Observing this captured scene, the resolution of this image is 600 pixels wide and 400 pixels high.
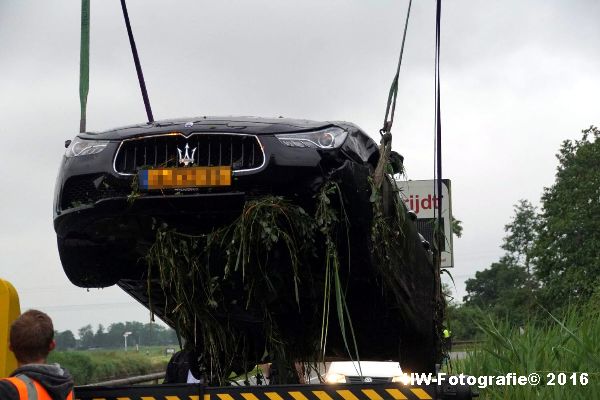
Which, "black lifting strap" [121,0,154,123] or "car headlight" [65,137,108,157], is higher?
"black lifting strap" [121,0,154,123]

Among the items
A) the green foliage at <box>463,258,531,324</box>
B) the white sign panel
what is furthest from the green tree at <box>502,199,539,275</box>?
the white sign panel

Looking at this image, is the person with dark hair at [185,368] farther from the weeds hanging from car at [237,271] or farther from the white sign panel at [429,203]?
the white sign panel at [429,203]

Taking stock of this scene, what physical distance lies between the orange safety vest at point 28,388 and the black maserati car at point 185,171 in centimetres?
123

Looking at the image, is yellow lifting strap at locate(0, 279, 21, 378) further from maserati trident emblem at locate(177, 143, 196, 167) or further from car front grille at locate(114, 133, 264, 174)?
maserati trident emblem at locate(177, 143, 196, 167)

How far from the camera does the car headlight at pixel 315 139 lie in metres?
4.47

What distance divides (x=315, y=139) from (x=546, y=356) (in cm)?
493

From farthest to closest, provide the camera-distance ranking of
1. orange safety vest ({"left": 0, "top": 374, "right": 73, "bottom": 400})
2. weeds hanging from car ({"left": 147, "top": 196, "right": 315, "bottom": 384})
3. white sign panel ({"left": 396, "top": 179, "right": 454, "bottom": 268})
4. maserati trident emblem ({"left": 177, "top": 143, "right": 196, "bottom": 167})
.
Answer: white sign panel ({"left": 396, "top": 179, "right": 454, "bottom": 268}), maserati trident emblem ({"left": 177, "top": 143, "right": 196, "bottom": 167}), weeds hanging from car ({"left": 147, "top": 196, "right": 315, "bottom": 384}), orange safety vest ({"left": 0, "top": 374, "right": 73, "bottom": 400})

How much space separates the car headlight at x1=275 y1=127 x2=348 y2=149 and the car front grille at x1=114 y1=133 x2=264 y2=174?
148mm

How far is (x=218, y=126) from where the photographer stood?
4.52 m

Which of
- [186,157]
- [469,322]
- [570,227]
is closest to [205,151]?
[186,157]

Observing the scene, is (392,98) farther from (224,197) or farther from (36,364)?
(36,364)

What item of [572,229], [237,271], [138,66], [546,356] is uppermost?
[572,229]

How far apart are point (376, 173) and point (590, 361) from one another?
170 inches

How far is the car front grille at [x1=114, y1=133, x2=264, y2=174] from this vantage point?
175 inches
